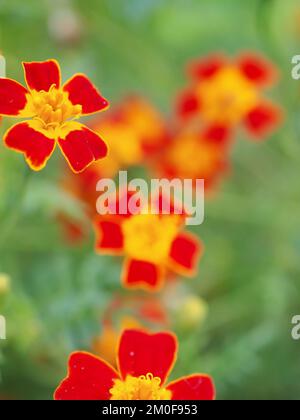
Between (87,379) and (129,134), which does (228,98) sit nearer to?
(129,134)

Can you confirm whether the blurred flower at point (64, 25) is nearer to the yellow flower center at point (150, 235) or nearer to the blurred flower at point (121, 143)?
the blurred flower at point (121, 143)

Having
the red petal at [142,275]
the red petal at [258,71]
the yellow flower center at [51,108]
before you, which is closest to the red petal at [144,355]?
the red petal at [142,275]

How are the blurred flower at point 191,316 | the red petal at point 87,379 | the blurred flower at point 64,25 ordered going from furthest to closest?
the blurred flower at point 64,25 → the blurred flower at point 191,316 → the red petal at point 87,379

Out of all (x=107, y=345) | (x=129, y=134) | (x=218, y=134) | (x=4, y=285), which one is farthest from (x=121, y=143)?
(x=4, y=285)

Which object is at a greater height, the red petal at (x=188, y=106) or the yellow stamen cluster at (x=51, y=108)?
the red petal at (x=188, y=106)

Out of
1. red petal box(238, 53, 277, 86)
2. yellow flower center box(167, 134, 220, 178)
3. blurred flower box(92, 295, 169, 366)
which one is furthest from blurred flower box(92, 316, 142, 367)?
red petal box(238, 53, 277, 86)

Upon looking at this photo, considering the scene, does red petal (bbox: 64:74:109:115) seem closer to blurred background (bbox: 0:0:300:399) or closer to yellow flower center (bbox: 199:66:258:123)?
blurred background (bbox: 0:0:300:399)

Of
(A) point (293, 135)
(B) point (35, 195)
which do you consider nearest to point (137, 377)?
(B) point (35, 195)

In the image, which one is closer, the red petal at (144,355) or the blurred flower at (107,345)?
the red petal at (144,355)
